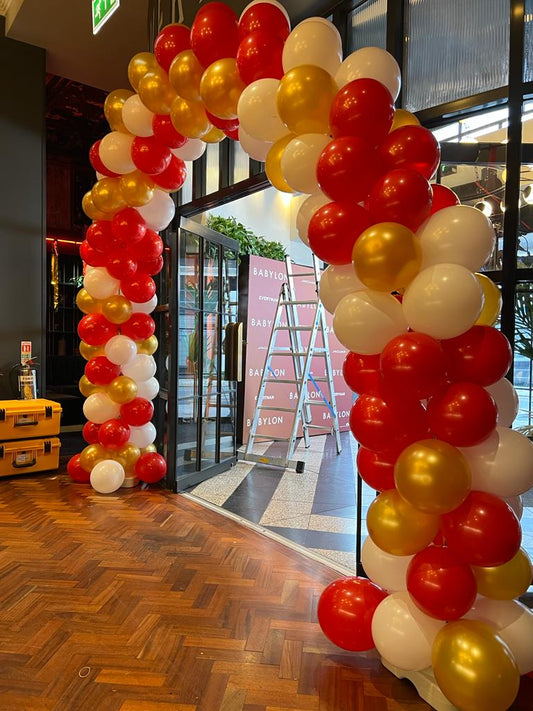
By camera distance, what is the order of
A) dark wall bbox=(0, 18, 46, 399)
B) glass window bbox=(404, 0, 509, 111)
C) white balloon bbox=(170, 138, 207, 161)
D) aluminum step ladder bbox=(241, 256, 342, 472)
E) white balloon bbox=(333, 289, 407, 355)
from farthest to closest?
aluminum step ladder bbox=(241, 256, 342, 472), dark wall bbox=(0, 18, 46, 399), white balloon bbox=(170, 138, 207, 161), glass window bbox=(404, 0, 509, 111), white balloon bbox=(333, 289, 407, 355)

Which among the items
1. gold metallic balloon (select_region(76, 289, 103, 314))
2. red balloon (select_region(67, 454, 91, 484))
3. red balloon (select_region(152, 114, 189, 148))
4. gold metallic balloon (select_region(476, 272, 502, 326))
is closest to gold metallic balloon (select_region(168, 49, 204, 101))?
red balloon (select_region(152, 114, 189, 148))

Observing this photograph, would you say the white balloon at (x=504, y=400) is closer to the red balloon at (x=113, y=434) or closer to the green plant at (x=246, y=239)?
the red balloon at (x=113, y=434)

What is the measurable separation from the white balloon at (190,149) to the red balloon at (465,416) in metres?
2.32

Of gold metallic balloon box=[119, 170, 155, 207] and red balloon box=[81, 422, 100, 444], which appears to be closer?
gold metallic balloon box=[119, 170, 155, 207]

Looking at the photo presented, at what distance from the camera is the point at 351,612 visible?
6.24ft

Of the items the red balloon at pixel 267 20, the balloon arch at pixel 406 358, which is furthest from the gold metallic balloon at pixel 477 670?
the red balloon at pixel 267 20

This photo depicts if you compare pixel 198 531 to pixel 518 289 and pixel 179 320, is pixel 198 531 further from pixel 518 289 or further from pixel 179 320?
pixel 518 289

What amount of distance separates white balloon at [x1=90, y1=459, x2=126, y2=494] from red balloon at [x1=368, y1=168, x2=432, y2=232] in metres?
2.94

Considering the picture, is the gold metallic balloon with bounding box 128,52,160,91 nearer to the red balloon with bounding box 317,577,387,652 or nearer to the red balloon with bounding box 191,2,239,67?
the red balloon with bounding box 191,2,239,67

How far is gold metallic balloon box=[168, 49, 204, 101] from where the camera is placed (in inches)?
96.5

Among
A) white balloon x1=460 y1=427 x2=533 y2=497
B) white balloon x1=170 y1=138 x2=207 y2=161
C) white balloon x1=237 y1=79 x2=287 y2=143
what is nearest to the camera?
white balloon x1=460 y1=427 x2=533 y2=497

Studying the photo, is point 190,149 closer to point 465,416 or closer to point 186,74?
point 186,74

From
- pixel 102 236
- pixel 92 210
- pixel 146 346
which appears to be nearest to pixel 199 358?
pixel 146 346

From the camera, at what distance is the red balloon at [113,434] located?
3.93m
